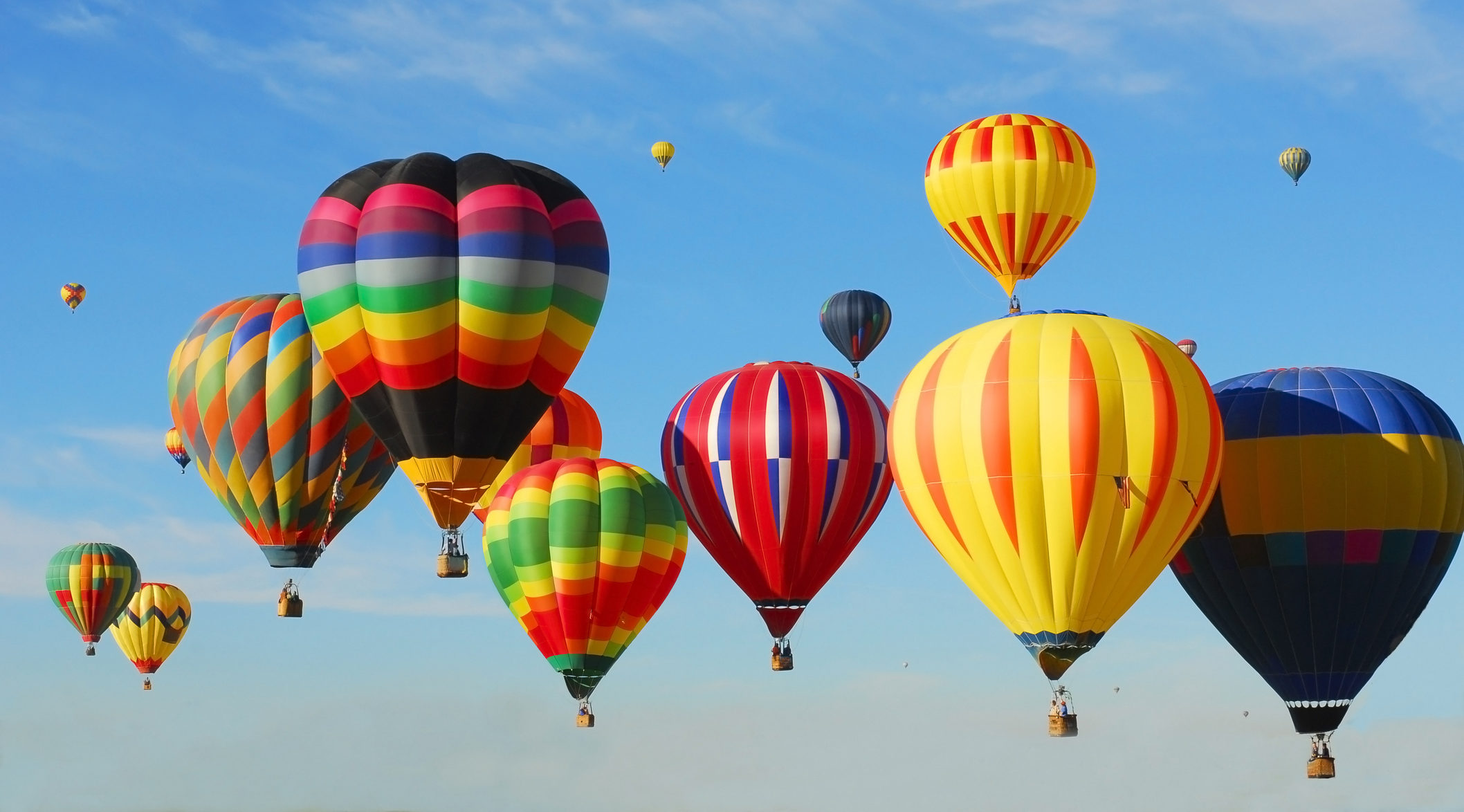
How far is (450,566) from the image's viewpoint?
1117 inches

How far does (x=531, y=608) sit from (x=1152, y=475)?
1044 cm

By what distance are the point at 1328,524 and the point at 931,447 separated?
5.37 meters

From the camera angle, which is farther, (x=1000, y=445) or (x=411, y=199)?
(x=411, y=199)

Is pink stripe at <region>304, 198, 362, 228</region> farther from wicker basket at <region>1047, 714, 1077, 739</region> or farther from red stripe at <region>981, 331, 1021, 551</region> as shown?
wicker basket at <region>1047, 714, 1077, 739</region>

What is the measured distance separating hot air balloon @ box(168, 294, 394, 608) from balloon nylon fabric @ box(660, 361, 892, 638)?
4950 millimetres

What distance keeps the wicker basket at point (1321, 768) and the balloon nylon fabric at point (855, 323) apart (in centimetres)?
1146

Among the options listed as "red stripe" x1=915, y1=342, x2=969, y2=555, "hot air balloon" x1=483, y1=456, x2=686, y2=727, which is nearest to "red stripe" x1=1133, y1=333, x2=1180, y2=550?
"red stripe" x1=915, y1=342, x2=969, y2=555

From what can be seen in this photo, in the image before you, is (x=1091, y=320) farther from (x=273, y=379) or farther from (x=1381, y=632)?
(x=273, y=379)

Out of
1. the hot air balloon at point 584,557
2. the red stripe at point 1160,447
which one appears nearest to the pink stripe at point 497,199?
the hot air balloon at point 584,557

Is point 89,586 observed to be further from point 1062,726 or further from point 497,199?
point 1062,726

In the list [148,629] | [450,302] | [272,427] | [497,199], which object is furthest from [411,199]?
[148,629]

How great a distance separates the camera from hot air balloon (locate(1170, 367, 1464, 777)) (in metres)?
26.9

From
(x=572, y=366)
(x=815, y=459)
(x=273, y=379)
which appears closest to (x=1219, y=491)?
(x=815, y=459)

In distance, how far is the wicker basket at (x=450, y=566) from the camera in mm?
28312
